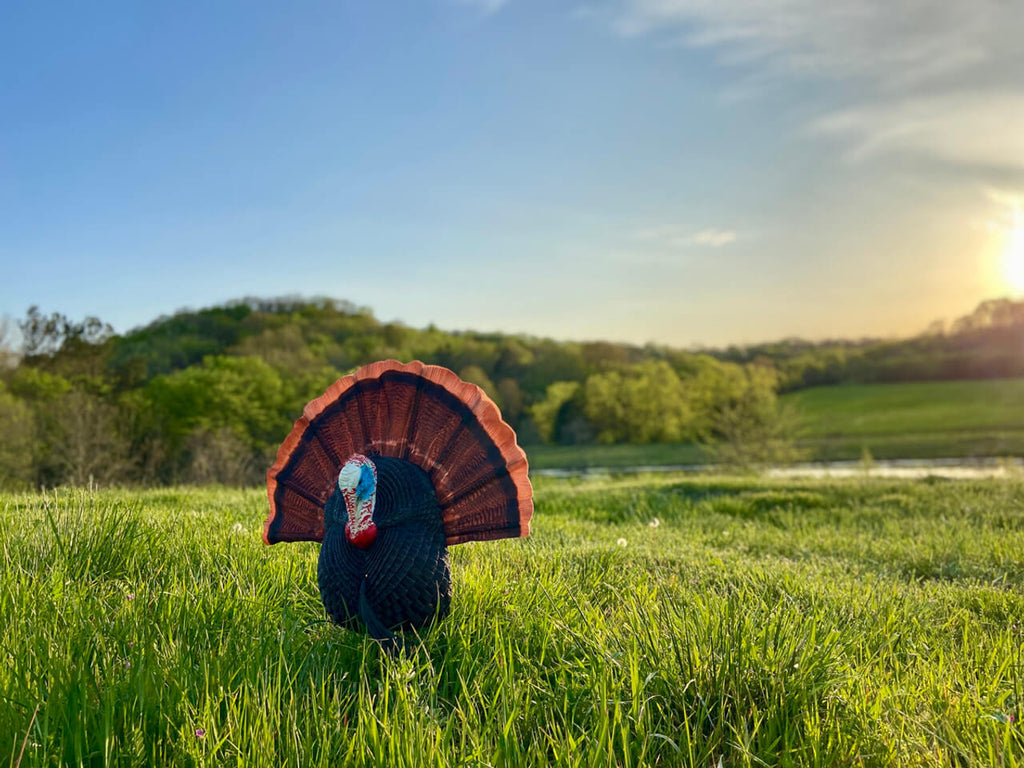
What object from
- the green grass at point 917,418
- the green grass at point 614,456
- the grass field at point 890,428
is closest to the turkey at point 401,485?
the grass field at point 890,428

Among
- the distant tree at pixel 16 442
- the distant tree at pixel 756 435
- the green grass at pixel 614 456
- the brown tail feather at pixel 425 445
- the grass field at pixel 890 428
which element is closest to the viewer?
the brown tail feather at pixel 425 445

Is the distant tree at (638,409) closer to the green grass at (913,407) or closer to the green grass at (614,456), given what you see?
the green grass at (614,456)

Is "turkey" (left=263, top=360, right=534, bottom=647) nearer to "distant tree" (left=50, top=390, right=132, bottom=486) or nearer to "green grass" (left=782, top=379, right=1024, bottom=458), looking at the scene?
"distant tree" (left=50, top=390, right=132, bottom=486)

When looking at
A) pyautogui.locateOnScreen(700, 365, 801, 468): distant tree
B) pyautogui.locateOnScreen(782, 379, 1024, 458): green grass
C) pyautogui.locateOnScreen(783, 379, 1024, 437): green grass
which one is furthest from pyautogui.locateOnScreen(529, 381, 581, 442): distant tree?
pyautogui.locateOnScreen(700, 365, 801, 468): distant tree

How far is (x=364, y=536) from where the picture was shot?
319 centimetres

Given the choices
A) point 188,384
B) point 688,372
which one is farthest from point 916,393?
point 188,384

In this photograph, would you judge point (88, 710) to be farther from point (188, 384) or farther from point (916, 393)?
point (916, 393)

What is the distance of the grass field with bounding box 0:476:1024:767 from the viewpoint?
236 cm

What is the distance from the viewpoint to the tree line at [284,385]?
2945 cm

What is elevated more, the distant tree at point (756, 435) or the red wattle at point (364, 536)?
the red wattle at point (364, 536)

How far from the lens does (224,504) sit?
299 inches

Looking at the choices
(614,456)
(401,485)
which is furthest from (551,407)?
(401,485)

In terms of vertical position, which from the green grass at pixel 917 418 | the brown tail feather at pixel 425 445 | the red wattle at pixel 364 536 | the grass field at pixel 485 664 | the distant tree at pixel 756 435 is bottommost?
the green grass at pixel 917 418

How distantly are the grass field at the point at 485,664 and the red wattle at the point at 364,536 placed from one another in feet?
1.70
